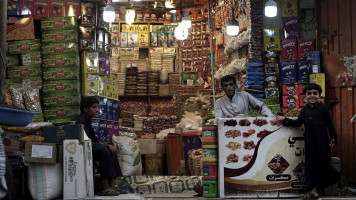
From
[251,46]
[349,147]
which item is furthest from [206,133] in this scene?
[251,46]

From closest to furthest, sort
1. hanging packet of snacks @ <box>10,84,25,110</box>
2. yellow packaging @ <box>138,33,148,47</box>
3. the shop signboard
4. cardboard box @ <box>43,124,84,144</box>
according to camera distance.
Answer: cardboard box @ <box>43,124,84,144</box>
the shop signboard
hanging packet of snacks @ <box>10,84,25,110</box>
yellow packaging @ <box>138,33,148,47</box>

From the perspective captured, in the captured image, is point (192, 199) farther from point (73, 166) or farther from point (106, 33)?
point (106, 33)

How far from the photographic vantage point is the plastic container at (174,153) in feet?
38.9

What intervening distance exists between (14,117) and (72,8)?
4170 millimetres

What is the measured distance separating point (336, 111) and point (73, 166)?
519cm

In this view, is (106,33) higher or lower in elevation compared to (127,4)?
lower

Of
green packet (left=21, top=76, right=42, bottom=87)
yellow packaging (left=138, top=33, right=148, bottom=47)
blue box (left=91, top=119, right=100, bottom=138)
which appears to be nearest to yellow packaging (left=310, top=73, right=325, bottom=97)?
blue box (left=91, top=119, right=100, bottom=138)

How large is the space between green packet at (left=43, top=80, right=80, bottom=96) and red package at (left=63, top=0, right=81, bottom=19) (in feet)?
4.03

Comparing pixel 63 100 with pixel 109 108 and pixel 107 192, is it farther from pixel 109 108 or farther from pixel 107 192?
pixel 107 192

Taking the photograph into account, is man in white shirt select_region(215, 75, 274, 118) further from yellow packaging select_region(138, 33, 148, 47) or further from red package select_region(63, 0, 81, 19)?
yellow packaging select_region(138, 33, 148, 47)

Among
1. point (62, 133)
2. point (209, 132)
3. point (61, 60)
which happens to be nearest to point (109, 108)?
point (61, 60)

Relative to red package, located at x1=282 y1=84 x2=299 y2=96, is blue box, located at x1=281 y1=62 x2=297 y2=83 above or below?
above

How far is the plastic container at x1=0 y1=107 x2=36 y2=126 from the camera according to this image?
8039 mm

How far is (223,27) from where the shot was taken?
49.9 ft
